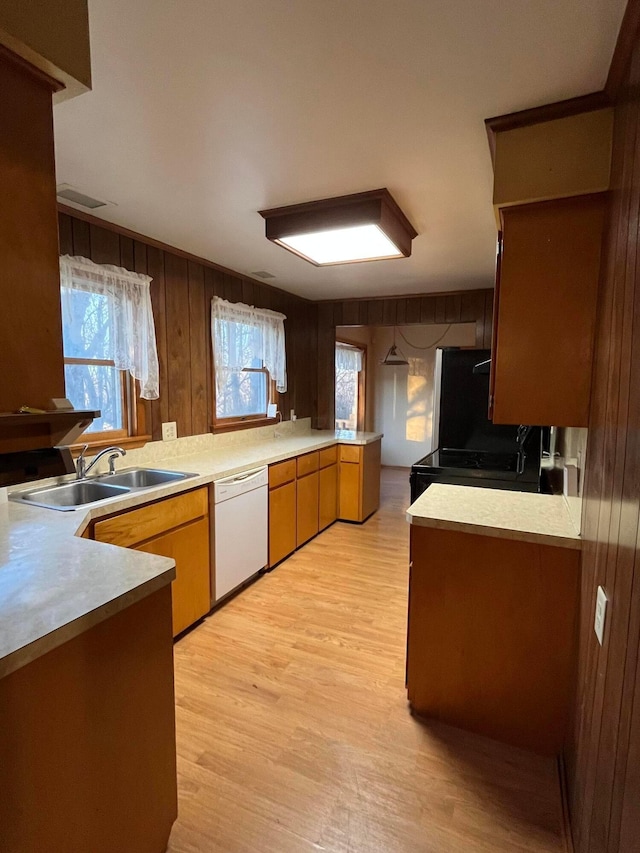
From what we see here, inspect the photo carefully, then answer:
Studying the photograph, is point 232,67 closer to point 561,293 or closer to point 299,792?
point 561,293

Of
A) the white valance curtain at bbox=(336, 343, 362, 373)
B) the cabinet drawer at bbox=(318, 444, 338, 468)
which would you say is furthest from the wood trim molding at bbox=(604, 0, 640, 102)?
the white valance curtain at bbox=(336, 343, 362, 373)

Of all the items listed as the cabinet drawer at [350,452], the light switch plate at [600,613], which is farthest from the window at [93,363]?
the light switch plate at [600,613]

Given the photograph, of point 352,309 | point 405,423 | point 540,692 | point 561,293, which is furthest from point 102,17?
point 405,423

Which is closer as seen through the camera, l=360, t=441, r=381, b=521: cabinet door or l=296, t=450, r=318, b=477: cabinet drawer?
l=296, t=450, r=318, b=477: cabinet drawer

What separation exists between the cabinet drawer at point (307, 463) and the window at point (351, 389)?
2.95 meters

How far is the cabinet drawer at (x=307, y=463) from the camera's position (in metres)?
3.73

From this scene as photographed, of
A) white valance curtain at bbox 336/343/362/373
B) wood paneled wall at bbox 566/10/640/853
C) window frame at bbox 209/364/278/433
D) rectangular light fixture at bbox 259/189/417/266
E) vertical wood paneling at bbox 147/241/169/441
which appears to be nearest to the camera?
wood paneled wall at bbox 566/10/640/853

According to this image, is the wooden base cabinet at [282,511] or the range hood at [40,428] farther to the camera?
the wooden base cabinet at [282,511]

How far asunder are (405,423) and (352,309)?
3081 millimetres

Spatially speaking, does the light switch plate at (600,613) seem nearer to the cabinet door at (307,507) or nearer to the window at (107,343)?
the window at (107,343)

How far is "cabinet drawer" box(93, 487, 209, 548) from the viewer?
2.03 metres

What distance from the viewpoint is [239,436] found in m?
3.80

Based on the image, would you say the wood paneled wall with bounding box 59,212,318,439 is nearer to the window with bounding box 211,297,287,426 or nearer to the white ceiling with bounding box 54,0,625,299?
the window with bounding box 211,297,287,426

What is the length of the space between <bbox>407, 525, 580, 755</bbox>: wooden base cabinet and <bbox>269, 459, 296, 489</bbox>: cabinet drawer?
1.58m
